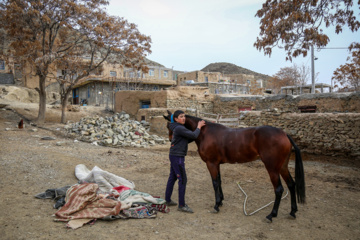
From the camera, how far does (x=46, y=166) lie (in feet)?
19.5

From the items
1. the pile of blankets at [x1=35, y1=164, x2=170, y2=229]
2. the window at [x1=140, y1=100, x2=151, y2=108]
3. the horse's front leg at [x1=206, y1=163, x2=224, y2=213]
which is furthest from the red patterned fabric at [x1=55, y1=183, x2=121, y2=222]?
the window at [x1=140, y1=100, x2=151, y2=108]

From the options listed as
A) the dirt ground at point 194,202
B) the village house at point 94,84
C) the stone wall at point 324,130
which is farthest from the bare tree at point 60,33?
the stone wall at point 324,130

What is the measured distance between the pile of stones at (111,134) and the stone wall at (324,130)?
6.71m

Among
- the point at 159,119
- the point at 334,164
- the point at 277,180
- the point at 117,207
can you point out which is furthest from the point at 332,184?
the point at 159,119

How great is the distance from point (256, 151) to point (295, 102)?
12.5 m

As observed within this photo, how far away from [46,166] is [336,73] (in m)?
28.9

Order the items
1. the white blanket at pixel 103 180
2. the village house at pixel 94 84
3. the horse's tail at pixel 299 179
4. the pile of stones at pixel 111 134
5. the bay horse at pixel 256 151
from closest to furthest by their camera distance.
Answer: the bay horse at pixel 256 151 → the horse's tail at pixel 299 179 → the white blanket at pixel 103 180 → the pile of stones at pixel 111 134 → the village house at pixel 94 84

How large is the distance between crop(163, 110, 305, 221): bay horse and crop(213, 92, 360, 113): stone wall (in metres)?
6.56

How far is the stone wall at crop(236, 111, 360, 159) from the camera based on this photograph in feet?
25.4

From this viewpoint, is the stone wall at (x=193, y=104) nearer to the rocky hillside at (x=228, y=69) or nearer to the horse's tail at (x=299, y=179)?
the horse's tail at (x=299, y=179)

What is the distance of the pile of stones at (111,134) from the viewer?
11.7m

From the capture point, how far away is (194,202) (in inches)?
175

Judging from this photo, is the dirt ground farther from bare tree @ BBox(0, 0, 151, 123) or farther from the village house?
the village house

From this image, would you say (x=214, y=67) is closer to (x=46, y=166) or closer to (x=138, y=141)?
(x=138, y=141)
